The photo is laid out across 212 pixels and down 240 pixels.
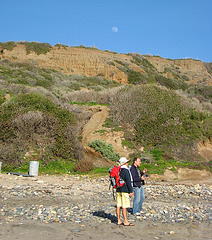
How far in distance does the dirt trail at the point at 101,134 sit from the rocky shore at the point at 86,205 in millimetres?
5116

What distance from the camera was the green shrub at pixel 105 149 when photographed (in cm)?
1569

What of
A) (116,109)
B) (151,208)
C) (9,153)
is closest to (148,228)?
(151,208)

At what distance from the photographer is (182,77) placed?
5800 cm

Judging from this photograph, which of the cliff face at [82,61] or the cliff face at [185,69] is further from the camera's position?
A: the cliff face at [185,69]

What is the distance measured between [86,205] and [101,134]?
10085mm

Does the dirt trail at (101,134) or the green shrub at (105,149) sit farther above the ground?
the dirt trail at (101,134)

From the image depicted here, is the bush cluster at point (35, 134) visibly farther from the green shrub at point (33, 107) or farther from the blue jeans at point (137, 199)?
the blue jeans at point (137, 199)

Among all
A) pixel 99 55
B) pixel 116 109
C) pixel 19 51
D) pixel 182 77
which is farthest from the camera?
pixel 182 77

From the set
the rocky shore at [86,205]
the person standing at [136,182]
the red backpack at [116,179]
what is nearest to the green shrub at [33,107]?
the rocky shore at [86,205]

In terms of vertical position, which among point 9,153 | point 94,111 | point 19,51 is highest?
point 19,51

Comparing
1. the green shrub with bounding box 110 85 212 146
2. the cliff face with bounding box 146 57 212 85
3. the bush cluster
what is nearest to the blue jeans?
the bush cluster

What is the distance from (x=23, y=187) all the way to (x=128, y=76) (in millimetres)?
37642

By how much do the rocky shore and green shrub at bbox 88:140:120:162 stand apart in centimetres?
369

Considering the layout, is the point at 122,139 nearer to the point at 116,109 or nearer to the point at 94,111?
the point at 116,109
